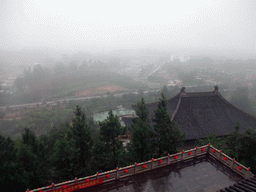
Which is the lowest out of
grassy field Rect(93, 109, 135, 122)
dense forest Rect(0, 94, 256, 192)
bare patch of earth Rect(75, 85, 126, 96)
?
bare patch of earth Rect(75, 85, 126, 96)

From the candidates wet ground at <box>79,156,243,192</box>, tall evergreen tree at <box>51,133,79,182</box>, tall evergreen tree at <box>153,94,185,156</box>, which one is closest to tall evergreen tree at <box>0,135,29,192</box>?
tall evergreen tree at <box>51,133,79,182</box>

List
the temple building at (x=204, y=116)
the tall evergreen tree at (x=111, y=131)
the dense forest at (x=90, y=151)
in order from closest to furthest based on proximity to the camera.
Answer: the dense forest at (x=90, y=151) → the tall evergreen tree at (x=111, y=131) → the temple building at (x=204, y=116)

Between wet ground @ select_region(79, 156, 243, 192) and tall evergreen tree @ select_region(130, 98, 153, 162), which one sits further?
tall evergreen tree @ select_region(130, 98, 153, 162)

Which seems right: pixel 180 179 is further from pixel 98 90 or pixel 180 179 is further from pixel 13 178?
pixel 98 90

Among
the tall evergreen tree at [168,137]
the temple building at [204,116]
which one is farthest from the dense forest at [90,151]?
the temple building at [204,116]

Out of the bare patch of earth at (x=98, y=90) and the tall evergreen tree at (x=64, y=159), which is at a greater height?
the tall evergreen tree at (x=64, y=159)

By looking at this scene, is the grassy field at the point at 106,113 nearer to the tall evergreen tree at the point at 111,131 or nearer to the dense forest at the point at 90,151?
the dense forest at the point at 90,151

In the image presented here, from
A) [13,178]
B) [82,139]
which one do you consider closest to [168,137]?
[82,139]

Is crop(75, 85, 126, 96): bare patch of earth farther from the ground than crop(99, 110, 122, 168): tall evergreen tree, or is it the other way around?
crop(99, 110, 122, 168): tall evergreen tree

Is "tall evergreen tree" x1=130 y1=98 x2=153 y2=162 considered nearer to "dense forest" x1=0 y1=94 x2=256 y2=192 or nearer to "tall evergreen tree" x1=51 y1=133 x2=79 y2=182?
"dense forest" x1=0 y1=94 x2=256 y2=192
